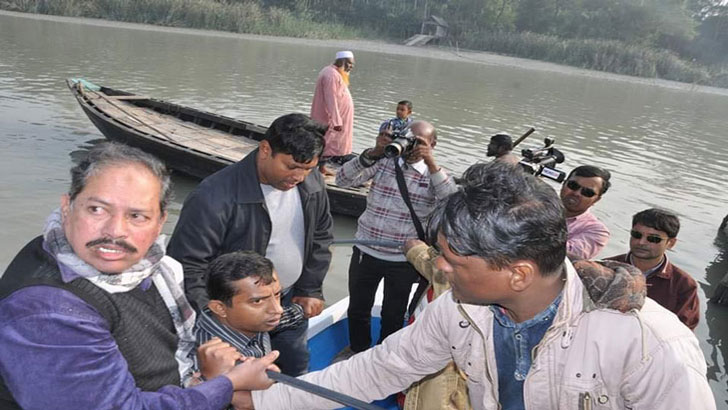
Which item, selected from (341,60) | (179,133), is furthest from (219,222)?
(179,133)

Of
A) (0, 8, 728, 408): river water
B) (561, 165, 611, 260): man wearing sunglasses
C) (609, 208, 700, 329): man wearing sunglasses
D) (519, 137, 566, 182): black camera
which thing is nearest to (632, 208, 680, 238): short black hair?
(609, 208, 700, 329): man wearing sunglasses

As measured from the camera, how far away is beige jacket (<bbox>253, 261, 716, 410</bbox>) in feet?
4.18

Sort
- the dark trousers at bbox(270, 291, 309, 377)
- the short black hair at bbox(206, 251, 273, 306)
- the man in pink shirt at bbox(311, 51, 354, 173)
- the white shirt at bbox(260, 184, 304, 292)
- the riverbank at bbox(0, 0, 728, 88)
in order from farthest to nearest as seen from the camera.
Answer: the riverbank at bbox(0, 0, 728, 88) → the man in pink shirt at bbox(311, 51, 354, 173) → the dark trousers at bbox(270, 291, 309, 377) → the white shirt at bbox(260, 184, 304, 292) → the short black hair at bbox(206, 251, 273, 306)

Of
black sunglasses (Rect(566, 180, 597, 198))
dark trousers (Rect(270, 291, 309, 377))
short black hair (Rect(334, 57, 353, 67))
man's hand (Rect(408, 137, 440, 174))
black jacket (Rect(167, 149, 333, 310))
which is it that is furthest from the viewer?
short black hair (Rect(334, 57, 353, 67))

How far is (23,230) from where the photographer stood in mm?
6027

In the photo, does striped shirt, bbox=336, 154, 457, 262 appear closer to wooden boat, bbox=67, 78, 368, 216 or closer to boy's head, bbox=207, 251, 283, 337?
boy's head, bbox=207, 251, 283, 337

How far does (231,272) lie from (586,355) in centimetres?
142

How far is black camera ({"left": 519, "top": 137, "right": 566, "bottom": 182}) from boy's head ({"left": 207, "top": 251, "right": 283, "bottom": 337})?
6.65ft

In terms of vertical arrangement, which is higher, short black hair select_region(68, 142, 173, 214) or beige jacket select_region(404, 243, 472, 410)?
short black hair select_region(68, 142, 173, 214)

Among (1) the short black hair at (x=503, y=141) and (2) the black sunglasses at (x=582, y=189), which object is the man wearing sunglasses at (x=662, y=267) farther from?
(1) the short black hair at (x=503, y=141)

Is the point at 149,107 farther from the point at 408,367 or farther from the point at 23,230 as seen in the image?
the point at 408,367

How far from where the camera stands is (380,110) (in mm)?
15977

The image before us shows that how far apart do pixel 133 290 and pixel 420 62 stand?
116 ft

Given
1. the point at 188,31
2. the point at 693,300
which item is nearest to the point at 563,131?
the point at 693,300
